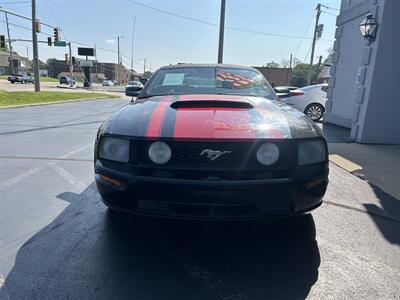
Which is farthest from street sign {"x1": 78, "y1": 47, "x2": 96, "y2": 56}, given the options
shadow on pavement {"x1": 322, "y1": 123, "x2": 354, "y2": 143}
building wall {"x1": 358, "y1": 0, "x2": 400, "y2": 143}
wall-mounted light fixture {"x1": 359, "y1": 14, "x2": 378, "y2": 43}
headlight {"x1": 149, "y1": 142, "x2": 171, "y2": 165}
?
headlight {"x1": 149, "y1": 142, "x2": 171, "y2": 165}

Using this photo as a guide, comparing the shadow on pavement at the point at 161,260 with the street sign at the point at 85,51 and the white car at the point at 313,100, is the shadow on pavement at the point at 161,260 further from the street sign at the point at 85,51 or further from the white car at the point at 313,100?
the street sign at the point at 85,51

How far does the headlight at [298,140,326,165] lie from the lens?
2238 millimetres

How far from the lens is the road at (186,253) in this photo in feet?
6.58

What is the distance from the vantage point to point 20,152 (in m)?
5.40

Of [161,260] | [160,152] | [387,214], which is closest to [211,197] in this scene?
[160,152]

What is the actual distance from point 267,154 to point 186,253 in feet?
3.22

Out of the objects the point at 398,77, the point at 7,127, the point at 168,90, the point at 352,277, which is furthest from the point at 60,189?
the point at 398,77

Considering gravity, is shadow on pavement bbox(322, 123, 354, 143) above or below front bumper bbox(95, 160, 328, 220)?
below

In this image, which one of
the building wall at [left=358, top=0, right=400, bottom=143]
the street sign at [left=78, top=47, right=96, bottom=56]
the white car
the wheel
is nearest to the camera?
the building wall at [left=358, top=0, right=400, bottom=143]

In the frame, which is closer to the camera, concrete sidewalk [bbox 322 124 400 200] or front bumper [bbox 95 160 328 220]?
front bumper [bbox 95 160 328 220]

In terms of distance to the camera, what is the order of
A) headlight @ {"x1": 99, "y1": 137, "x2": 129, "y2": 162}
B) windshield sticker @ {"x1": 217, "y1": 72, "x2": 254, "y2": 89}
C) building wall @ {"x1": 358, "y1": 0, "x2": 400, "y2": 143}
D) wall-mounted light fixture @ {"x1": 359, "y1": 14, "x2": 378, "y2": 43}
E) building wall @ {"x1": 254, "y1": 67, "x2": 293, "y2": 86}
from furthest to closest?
building wall @ {"x1": 254, "y1": 67, "x2": 293, "y2": 86}
wall-mounted light fixture @ {"x1": 359, "y1": 14, "x2": 378, "y2": 43}
building wall @ {"x1": 358, "y1": 0, "x2": 400, "y2": 143}
windshield sticker @ {"x1": 217, "y1": 72, "x2": 254, "y2": 89}
headlight @ {"x1": 99, "y1": 137, "x2": 129, "y2": 162}

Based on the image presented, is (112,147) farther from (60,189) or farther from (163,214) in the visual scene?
(60,189)

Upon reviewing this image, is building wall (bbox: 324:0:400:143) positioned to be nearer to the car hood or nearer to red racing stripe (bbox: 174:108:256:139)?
the car hood

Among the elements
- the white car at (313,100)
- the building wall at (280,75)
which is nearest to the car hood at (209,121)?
the white car at (313,100)
